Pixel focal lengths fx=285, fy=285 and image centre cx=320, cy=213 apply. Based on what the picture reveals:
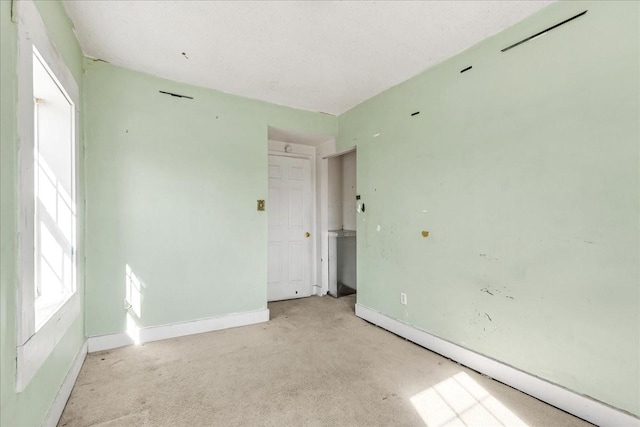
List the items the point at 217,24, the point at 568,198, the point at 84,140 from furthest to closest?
the point at 84,140 < the point at 217,24 < the point at 568,198

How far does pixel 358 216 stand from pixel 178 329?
2352 millimetres

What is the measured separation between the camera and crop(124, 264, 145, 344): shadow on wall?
2.70 m

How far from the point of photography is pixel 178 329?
9.57 ft

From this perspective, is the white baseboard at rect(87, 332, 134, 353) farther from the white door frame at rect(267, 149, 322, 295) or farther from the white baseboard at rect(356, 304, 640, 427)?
the white baseboard at rect(356, 304, 640, 427)

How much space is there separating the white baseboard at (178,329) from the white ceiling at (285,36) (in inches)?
99.2

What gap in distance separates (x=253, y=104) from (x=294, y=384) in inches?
115

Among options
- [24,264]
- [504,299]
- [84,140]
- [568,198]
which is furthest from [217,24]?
[504,299]

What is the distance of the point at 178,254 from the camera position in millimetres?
2941

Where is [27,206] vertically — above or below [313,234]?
above

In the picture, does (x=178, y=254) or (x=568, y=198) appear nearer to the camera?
(x=568, y=198)

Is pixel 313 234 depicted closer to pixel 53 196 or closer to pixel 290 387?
pixel 290 387

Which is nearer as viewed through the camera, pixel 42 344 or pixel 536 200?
pixel 42 344

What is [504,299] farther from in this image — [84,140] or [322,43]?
[84,140]

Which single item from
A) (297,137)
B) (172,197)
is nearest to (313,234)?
(297,137)
